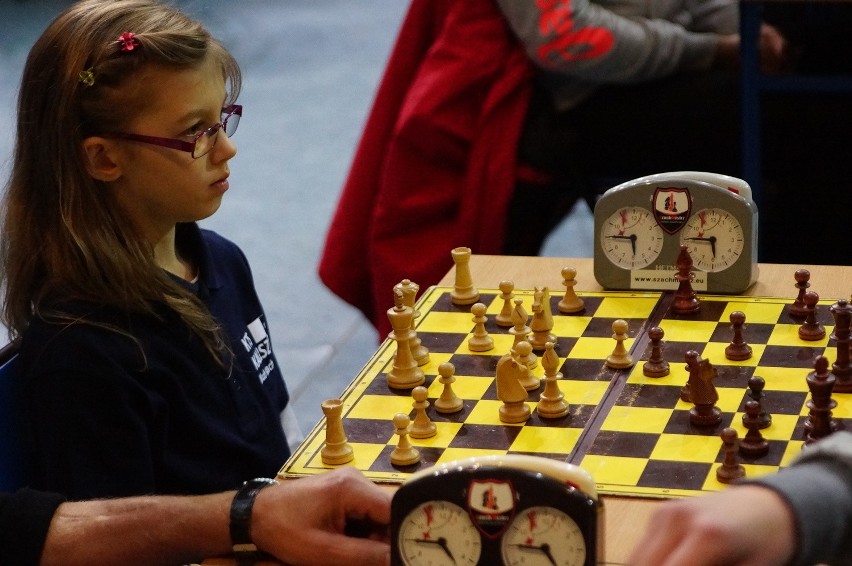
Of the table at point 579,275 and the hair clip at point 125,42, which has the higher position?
the hair clip at point 125,42

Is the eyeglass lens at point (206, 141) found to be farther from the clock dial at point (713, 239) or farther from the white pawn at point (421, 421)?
the clock dial at point (713, 239)

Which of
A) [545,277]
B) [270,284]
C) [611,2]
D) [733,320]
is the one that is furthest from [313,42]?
[733,320]

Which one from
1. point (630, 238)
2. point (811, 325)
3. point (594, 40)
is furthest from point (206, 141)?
point (594, 40)

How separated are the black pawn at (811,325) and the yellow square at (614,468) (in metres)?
0.44

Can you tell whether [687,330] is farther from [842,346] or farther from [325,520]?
[325,520]

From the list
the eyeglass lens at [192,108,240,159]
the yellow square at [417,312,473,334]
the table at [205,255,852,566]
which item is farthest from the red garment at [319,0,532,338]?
the eyeglass lens at [192,108,240,159]

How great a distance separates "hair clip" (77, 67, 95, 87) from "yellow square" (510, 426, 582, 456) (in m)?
0.78

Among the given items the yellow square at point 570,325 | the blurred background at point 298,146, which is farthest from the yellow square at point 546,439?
the blurred background at point 298,146

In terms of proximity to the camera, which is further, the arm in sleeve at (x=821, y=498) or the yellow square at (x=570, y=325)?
the yellow square at (x=570, y=325)

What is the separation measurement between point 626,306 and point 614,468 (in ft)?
1.85

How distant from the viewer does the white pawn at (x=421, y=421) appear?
191 centimetres

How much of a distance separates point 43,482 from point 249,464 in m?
0.31

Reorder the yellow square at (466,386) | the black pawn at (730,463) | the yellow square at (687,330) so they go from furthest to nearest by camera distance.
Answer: the yellow square at (687,330)
the yellow square at (466,386)
the black pawn at (730,463)

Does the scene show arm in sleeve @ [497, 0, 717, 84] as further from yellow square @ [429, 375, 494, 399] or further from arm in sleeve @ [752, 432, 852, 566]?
arm in sleeve @ [752, 432, 852, 566]
